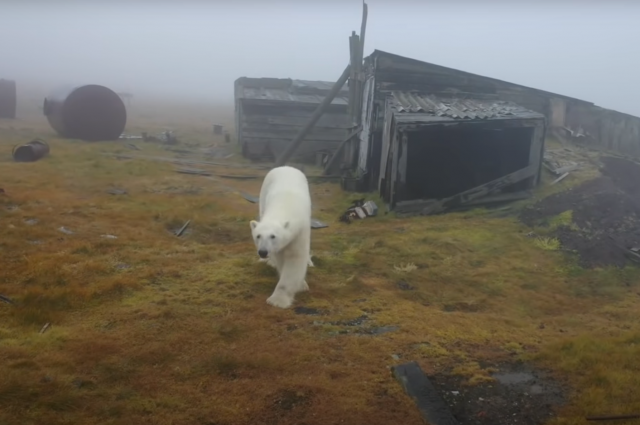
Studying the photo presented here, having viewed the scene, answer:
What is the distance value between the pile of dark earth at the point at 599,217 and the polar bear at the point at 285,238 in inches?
220

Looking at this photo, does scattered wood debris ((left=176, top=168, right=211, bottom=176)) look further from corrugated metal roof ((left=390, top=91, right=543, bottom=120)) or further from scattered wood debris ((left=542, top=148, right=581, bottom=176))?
scattered wood debris ((left=542, top=148, right=581, bottom=176))

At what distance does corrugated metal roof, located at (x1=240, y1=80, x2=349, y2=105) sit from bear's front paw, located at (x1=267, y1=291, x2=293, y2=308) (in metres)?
18.0

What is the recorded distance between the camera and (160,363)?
594 centimetres

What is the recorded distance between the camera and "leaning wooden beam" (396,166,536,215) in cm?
1443

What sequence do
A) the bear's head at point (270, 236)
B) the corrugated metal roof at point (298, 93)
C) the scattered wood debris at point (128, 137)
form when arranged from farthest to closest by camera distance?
the scattered wood debris at point (128, 137) < the corrugated metal roof at point (298, 93) < the bear's head at point (270, 236)

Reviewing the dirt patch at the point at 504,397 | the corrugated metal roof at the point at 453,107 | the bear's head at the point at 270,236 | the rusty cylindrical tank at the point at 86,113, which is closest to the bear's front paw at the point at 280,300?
the bear's head at the point at 270,236

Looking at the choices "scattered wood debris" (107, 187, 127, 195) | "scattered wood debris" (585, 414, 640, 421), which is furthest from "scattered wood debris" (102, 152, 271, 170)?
"scattered wood debris" (585, 414, 640, 421)

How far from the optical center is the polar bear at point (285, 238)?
306 inches

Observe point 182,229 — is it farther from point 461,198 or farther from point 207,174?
point 207,174

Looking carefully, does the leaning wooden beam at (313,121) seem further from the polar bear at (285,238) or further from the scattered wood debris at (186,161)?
the polar bear at (285,238)

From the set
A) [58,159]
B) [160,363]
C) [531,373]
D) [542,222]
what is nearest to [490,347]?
[531,373]

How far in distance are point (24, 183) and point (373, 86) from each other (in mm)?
10822

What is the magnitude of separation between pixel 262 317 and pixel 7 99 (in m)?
31.7

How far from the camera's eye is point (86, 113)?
2509cm
